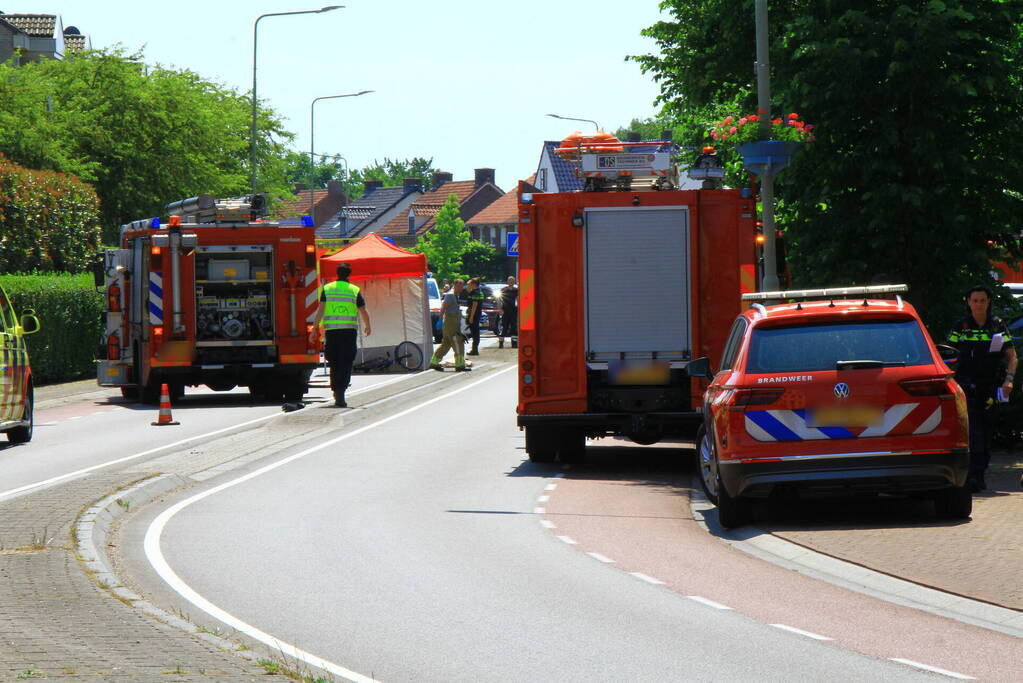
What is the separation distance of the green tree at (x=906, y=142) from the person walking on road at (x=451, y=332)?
16022 mm

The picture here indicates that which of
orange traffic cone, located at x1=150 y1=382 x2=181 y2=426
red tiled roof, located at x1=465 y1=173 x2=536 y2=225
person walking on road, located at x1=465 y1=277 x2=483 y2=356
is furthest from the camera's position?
red tiled roof, located at x1=465 y1=173 x2=536 y2=225

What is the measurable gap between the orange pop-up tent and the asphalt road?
17744 mm

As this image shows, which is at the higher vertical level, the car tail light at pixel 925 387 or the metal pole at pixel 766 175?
the metal pole at pixel 766 175

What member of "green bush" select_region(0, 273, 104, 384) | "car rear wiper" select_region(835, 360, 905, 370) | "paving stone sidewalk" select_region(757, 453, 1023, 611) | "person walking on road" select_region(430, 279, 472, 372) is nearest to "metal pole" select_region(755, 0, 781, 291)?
"paving stone sidewalk" select_region(757, 453, 1023, 611)

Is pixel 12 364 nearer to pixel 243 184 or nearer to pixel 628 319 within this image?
pixel 628 319

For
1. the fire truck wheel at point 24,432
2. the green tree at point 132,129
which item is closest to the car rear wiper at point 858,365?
the fire truck wheel at point 24,432

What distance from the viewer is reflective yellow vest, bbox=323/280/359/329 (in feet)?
73.8

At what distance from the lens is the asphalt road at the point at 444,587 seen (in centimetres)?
704

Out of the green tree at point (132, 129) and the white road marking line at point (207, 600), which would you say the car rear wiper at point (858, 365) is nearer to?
the white road marking line at point (207, 600)

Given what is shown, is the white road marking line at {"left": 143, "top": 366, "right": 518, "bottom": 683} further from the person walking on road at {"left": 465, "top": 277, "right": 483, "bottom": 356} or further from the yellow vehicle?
the person walking on road at {"left": 465, "top": 277, "right": 483, "bottom": 356}

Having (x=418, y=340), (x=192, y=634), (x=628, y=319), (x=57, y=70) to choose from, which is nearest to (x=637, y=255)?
(x=628, y=319)

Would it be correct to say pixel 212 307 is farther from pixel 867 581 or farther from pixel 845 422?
pixel 867 581

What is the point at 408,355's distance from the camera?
3369cm

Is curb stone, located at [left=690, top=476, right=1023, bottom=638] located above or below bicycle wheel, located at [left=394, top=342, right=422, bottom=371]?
below
